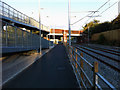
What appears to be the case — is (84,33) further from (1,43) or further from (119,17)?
(1,43)

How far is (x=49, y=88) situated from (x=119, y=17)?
33.8 meters

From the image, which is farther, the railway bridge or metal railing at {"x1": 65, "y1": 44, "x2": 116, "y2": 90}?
the railway bridge

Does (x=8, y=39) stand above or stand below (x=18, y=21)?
below

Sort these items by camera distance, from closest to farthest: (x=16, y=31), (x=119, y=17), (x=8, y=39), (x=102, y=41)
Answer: (x=8, y=39)
(x=16, y=31)
(x=119, y=17)
(x=102, y=41)

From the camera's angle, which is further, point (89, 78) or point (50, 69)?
point (50, 69)

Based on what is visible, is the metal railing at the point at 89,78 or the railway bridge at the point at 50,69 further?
the railway bridge at the point at 50,69

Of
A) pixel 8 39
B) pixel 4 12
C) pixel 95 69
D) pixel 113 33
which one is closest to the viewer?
pixel 95 69

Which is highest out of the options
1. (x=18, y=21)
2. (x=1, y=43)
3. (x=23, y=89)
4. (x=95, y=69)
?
(x=18, y=21)

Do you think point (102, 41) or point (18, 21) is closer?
point (18, 21)

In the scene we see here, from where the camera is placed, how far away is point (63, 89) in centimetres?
405

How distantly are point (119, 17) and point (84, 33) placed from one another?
1483 inches

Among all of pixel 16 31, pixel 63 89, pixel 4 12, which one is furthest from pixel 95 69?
pixel 4 12

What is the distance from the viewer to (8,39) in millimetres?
9031

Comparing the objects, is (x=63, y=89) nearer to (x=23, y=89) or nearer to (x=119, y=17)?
(x=23, y=89)
